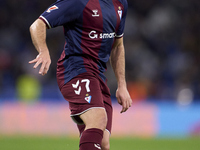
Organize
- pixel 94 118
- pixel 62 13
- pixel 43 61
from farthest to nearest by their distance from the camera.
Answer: pixel 62 13
pixel 94 118
pixel 43 61

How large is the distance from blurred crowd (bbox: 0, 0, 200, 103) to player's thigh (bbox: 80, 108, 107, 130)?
7.89 meters

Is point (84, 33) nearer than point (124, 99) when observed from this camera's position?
Yes

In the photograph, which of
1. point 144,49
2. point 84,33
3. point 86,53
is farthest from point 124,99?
point 144,49

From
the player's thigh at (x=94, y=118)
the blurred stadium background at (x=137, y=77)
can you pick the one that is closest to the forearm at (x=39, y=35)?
the player's thigh at (x=94, y=118)

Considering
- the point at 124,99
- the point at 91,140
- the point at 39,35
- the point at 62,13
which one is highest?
the point at 62,13

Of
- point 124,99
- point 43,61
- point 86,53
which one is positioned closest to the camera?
point 43,61

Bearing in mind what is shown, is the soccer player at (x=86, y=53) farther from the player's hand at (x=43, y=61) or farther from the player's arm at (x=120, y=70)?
the player's arm at (x=120, y=70)

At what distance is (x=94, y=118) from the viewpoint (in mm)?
3709

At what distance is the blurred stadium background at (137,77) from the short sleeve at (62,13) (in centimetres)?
641

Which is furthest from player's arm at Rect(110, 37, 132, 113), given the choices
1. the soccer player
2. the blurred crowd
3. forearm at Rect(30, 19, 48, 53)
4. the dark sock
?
the blurred crowd

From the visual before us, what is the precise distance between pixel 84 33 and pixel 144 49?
9.58m

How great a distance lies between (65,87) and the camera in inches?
156

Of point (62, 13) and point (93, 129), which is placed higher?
point (62, 13)

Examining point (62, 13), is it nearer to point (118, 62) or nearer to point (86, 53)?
point (86, 53)
